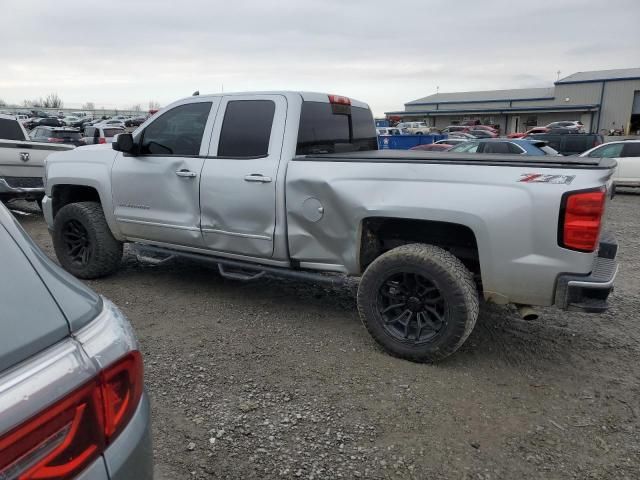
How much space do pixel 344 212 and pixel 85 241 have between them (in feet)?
10.5

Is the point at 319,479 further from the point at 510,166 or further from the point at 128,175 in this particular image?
the point at 128,175

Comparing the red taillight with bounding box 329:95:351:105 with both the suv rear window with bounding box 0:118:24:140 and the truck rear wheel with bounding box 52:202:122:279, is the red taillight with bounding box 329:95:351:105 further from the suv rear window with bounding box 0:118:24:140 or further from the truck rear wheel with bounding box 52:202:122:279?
the suv rear window with bounding box 0:118:24:140

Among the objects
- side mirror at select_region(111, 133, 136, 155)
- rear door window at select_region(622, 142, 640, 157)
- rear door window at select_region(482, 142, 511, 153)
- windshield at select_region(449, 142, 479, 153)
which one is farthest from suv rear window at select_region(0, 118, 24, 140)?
rear door window at select_region(622, 142, 640, 157)

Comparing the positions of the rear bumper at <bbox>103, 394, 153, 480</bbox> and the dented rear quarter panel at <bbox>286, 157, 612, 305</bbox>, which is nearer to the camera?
the rear bumper at <bbox>103, 394, 153, 480</bbox>

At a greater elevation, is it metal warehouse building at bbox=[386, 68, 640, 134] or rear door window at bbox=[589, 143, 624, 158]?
metal warehouse building at bbox=[386, 68, 640, 134]

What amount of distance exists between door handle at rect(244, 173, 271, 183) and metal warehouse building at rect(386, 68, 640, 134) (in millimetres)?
56798

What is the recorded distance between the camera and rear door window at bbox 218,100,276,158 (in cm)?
445

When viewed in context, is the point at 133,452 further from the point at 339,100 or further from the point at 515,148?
the point at 515,148

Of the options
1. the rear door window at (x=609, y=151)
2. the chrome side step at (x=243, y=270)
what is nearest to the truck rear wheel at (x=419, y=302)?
the chrome side step at (x=243, y=270)

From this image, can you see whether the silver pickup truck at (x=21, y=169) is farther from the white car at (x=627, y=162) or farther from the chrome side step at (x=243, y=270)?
the white car at (x=627, y=162)

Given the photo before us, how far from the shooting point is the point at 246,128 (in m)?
4.56

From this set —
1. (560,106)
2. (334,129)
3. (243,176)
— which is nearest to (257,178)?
(243,176)

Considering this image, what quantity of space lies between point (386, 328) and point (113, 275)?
3.50 metres

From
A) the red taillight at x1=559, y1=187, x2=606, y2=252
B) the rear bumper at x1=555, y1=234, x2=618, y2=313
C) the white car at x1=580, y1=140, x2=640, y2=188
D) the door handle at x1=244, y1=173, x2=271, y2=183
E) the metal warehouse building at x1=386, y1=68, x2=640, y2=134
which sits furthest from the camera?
the metal warehouse building at x1=386, y1=68, x2=640, y2=134
